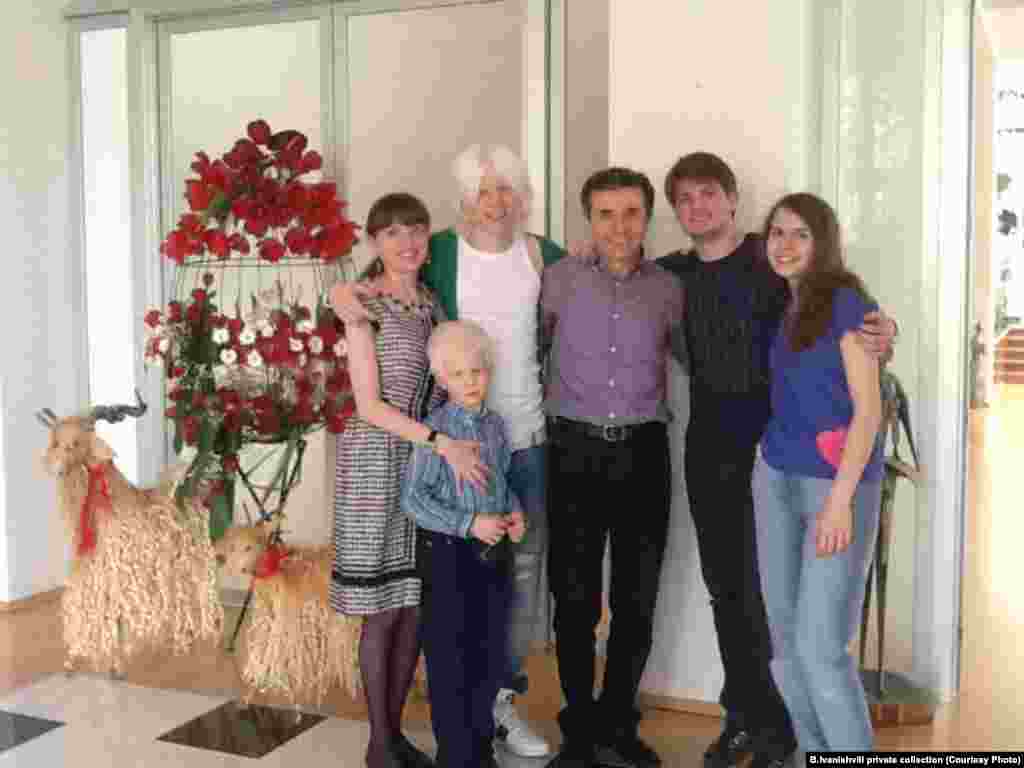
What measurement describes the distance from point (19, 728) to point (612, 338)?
1903mm

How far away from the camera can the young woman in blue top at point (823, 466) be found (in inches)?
85.7

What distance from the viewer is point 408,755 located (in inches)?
106

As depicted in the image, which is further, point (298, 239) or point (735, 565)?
point (298, 239)

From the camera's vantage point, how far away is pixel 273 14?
3.74 metres

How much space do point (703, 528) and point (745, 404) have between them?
0.32 m

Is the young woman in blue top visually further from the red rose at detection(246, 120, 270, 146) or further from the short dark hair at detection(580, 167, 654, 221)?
the red rose at detection(246, 120, 270, 146)

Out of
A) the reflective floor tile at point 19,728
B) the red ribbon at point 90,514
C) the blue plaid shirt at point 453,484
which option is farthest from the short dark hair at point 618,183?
the reflective floor tile at point 19,728

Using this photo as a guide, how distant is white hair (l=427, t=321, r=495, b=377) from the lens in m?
2.48

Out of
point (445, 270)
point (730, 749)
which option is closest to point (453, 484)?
point (445, 270)

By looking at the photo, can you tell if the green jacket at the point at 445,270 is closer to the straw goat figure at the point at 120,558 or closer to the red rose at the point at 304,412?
the red rose at the point at 304,412

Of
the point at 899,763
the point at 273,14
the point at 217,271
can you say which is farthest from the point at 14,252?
the point at 899,763

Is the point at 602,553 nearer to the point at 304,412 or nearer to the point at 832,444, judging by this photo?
the point at 832,444

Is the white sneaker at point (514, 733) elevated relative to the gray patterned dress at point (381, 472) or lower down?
lower down

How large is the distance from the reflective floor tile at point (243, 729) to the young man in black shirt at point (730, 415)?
1.10m
